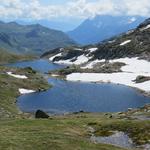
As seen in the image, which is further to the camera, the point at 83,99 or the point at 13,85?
the point at 13,85

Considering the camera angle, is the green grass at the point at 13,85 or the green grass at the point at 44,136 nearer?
the green grass at the point at 44,136

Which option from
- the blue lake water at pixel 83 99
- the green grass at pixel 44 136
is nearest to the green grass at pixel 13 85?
the blue lake water at pixel 83 99

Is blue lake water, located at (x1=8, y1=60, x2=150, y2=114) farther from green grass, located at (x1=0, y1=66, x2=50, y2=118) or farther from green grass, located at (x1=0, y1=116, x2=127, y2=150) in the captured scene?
green grass, located at (x1=0, y1=116, x2=127, y2=150)

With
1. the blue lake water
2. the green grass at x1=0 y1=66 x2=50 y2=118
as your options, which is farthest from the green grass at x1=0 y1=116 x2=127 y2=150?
the green grass at x1=0 y1=66 x2=50 y2=118

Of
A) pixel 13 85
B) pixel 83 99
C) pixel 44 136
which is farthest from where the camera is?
pixel 13 85

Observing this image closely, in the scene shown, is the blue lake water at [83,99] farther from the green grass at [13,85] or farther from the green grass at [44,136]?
the green grass at [44,136]

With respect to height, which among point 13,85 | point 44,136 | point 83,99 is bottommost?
point 44,136

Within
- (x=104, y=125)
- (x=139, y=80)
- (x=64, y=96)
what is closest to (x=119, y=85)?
(x=139, y=80)

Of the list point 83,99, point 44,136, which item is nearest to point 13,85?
point 83,99

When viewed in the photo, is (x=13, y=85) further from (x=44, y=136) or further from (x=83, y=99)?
(x=44, y=136)

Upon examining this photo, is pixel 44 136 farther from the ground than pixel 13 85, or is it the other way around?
pixel 13 85

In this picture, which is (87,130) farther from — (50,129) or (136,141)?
(136,141)

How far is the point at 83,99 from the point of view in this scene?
152 metres

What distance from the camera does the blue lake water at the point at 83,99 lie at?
5202 inches
